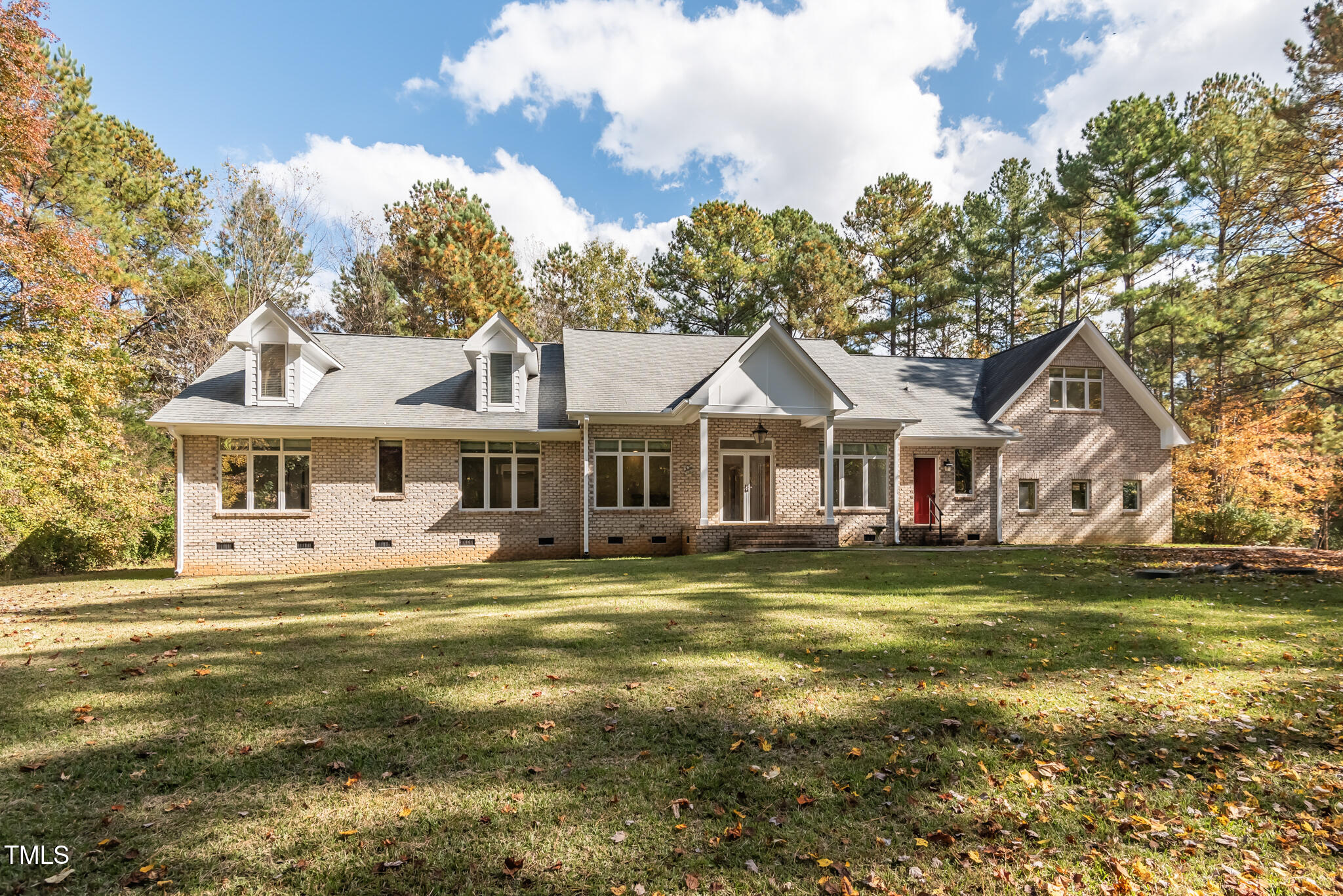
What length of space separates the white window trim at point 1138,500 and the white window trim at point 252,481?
23388 millimetres

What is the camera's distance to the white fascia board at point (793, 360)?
1559cm

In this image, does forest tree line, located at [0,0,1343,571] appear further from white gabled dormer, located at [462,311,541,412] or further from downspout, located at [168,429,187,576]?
white gabled dormer, located at [462,311,541,412]

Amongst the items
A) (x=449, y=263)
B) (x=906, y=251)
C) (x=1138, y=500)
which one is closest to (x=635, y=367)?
(x=449, y=263)

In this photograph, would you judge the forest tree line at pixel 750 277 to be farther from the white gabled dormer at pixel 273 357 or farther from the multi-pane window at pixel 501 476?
the multi-pane window at pixel 501 476

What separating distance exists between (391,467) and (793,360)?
10584mm

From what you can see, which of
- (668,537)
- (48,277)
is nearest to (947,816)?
(668,537)

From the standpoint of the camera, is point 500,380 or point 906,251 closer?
point 500,380

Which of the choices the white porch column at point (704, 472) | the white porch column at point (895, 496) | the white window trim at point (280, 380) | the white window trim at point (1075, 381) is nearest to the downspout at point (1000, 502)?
the white window trim at point (1075, 381)

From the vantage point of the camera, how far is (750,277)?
32125 millimetres

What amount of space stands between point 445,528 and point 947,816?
14339 millimetres

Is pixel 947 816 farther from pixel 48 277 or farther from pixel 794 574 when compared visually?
pixel 48 277

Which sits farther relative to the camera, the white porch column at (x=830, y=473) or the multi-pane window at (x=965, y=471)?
the multi-pane window at (x=965, y=471)

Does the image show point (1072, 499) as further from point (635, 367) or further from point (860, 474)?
point (635, 367)

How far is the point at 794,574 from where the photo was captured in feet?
37.4
